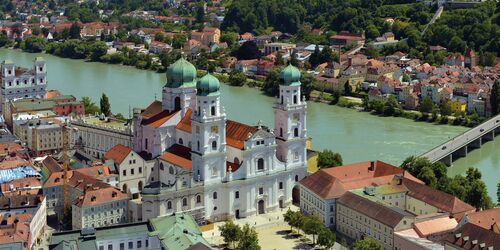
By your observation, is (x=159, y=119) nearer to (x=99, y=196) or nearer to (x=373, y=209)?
(x=99, y=196)

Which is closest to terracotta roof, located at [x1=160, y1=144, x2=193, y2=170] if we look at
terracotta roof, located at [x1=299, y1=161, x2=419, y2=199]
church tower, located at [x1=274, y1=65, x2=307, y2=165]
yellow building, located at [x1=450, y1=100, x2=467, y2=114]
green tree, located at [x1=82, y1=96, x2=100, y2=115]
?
church tower, located at [x1=274, y1=65, x2=307, y2=165]

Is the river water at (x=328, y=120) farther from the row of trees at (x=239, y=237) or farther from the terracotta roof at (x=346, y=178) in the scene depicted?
the row of trees at (x=239, y=237)

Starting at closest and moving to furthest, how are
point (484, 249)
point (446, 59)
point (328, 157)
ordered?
1. point (484, 249)
2. point (328, 157)
3. point (446, 59)

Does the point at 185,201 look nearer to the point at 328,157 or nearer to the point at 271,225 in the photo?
the point at 271,225

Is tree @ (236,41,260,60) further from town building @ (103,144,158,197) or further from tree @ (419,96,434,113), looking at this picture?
→ town building @ (103,144,158,197)

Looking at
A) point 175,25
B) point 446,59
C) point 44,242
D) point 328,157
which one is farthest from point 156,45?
point 44,242

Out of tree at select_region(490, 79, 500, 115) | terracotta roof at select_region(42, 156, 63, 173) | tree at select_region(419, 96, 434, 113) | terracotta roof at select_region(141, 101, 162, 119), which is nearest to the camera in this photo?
terracotta roof at select_region(42, 156, 63, 173)
